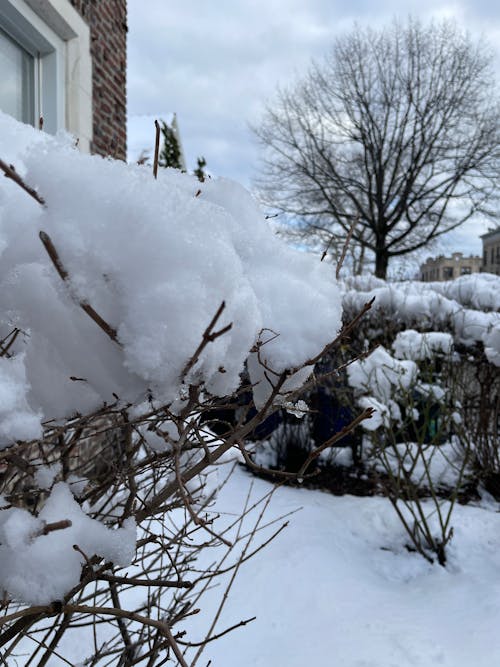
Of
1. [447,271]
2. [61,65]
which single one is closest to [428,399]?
[61,65]

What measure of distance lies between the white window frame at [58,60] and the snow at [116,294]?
11.5ft

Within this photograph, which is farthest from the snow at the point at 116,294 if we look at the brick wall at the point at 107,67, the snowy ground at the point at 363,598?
the brick wall at the point at 107,67

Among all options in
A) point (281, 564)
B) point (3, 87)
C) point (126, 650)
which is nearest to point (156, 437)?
point (126, 650)

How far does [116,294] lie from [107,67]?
5153mm

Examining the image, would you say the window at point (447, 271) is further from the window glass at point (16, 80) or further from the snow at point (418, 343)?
the window glass at point (16, 80)

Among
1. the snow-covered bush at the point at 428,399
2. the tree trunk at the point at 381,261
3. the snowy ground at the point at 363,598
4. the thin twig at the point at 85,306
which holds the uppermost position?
the tree trunk at the point at 381,261

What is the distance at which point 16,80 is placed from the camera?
3947mm

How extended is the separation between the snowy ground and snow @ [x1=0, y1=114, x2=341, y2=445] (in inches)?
80.5

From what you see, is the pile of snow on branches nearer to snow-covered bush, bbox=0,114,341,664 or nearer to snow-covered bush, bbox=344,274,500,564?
snow-covered bush, bbox=0,114,341,664

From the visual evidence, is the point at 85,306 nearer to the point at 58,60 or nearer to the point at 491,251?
the point at 58,60

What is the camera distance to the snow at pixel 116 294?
2.53 ft

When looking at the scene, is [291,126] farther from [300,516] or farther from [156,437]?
[156,437]

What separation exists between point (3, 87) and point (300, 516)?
3.91m

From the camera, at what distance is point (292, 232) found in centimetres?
2005
